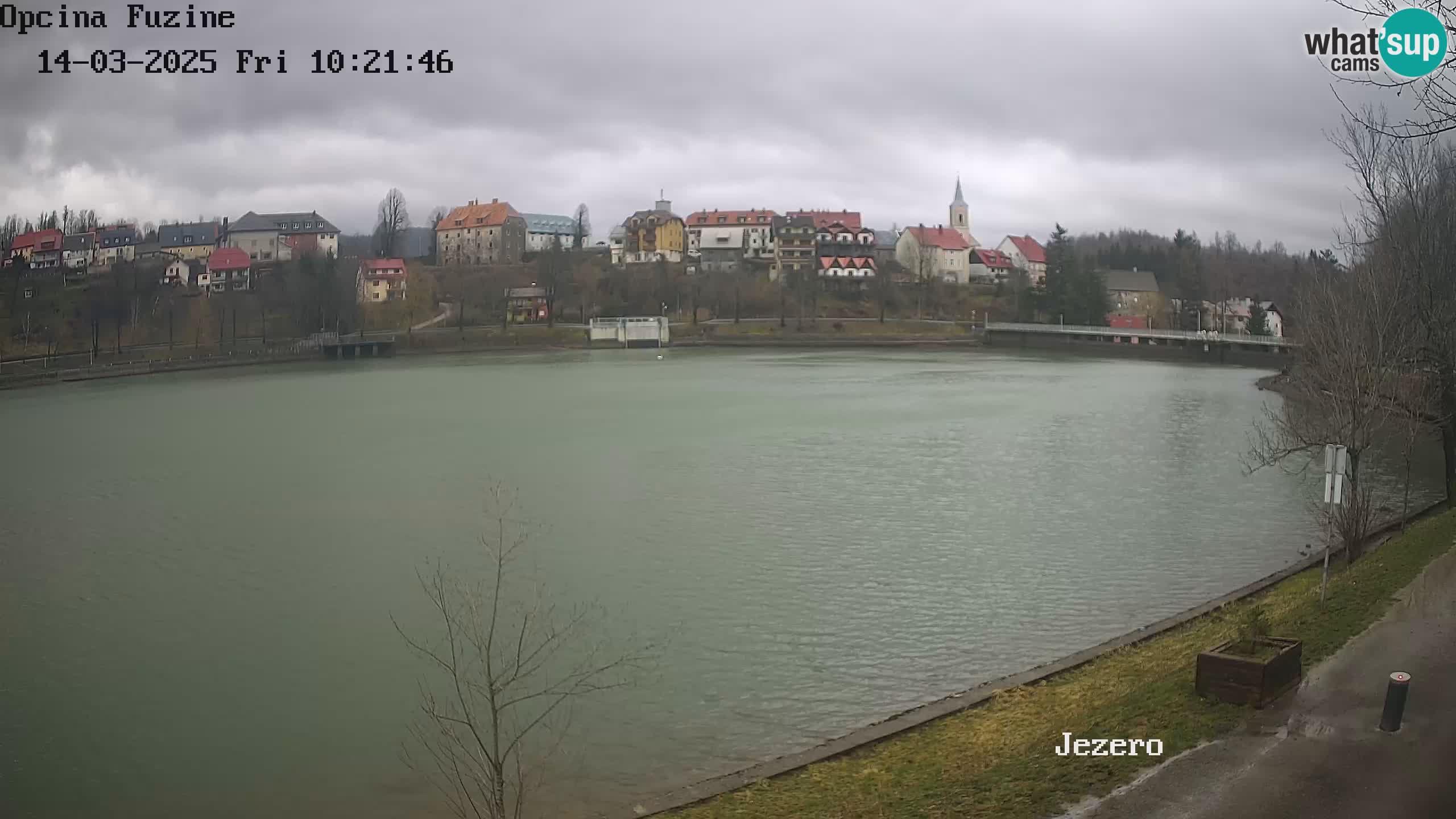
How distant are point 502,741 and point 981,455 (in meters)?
14.3

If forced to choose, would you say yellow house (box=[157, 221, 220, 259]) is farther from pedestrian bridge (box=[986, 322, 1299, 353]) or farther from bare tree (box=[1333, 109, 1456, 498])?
bare tree (box=[1333, 109, 1456, 498])

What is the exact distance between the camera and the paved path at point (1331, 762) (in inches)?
172

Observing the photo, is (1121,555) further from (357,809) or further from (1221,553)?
(357,809)

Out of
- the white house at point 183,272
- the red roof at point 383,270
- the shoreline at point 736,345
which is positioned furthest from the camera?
the red roof at point 383,270

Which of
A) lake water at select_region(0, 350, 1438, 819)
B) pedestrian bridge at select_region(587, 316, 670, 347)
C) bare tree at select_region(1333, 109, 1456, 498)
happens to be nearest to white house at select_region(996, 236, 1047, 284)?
pedestrian bridge at select_region(587, 316, 670, 347)

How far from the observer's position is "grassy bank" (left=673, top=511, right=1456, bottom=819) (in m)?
5.06

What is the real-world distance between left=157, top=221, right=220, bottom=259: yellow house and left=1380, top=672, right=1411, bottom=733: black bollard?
240ft

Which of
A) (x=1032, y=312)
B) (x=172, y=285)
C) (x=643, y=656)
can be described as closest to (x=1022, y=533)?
(x=643, y=656)

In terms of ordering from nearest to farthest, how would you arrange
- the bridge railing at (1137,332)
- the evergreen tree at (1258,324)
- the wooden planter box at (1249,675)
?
1. the wooden planter box at (1249,675)
2. the bridge railing at (1137,332)
3. the evergreen tree at (1258,324)

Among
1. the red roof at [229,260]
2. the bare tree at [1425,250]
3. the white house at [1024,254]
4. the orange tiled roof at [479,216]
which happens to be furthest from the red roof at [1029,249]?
the bare tree at [1425,250]

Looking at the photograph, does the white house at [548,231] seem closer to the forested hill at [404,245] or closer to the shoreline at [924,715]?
the forested hill at [404,245]

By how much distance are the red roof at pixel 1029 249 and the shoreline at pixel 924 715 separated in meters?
78.8

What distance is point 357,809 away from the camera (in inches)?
261

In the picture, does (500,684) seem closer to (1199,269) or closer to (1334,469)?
(1334,469)
